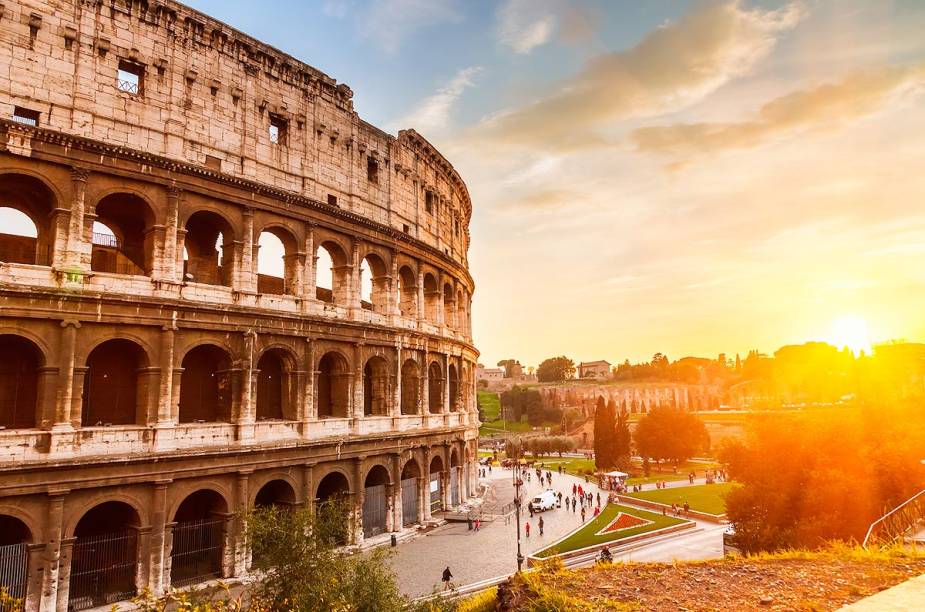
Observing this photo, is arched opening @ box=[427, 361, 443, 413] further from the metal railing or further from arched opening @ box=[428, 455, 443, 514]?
the metal railing

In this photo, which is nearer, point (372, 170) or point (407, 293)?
point (372, 170)

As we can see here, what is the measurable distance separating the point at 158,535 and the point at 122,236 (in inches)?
401

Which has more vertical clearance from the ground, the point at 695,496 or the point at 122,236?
the point at 122,236

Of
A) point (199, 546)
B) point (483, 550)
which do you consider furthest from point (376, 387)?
point (199, 546)

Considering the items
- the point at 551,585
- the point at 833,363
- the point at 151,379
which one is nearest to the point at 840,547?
the point at 551,585

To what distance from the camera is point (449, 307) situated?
3422 cm

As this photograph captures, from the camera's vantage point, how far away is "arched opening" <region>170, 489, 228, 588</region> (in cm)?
1848

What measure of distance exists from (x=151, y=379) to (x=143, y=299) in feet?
8.14

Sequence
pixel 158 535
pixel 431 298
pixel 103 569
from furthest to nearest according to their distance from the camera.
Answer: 1. pixel 431 298
2. pixel 158 535
3. pixel 103 569

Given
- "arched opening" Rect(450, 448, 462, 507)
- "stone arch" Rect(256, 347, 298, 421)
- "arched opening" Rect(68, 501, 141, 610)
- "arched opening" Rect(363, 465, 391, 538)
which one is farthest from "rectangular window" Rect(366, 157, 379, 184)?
"arched opening" Rect(68, 501, 141, 610)

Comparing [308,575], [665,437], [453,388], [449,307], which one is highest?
[449,307]

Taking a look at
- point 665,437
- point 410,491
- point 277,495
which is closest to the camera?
point 277,495

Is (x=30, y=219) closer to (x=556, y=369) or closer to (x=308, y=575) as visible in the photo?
(x=308, y=575)

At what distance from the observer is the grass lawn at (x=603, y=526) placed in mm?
25906
